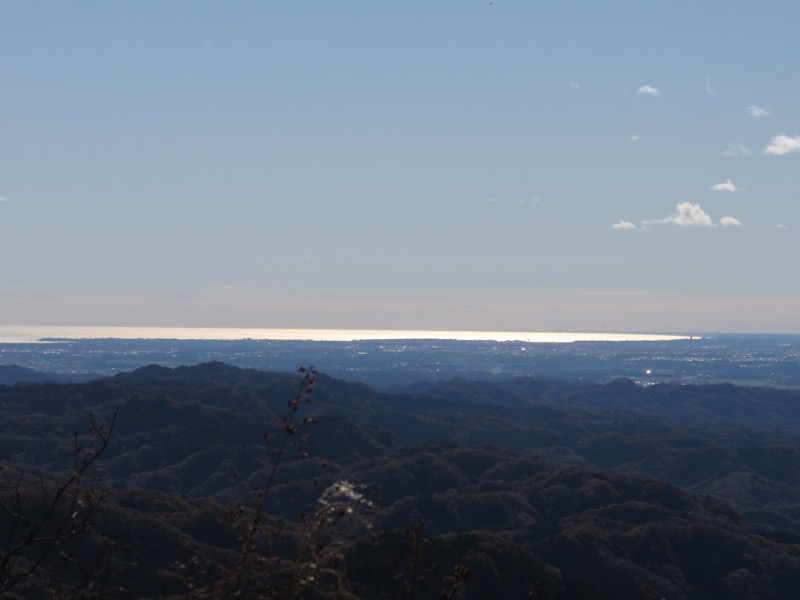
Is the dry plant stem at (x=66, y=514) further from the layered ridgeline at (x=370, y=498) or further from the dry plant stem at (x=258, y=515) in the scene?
the dry plant stem at (x=258, y=515)

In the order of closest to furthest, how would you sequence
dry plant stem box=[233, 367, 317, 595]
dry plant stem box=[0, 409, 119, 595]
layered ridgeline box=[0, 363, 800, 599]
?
1. dry plant stem box=[233, 367, 317, 595]
2. dry plant stem box=[0, 409, 119, 595]
3. layered ridgeline box=[0, 363, 800, 599]

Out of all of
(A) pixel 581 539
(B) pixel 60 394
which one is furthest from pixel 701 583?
(B) pixel 60 394

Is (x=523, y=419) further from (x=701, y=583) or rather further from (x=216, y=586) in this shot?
(x=216, y=586)

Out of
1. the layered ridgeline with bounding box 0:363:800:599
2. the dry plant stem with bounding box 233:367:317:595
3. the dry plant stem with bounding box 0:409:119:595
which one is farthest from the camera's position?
the layered ridgeline with bounding box 0:363:800:599

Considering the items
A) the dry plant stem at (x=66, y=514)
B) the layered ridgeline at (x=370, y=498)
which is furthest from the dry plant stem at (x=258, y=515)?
the dry plant stem at (x=66, y=514)

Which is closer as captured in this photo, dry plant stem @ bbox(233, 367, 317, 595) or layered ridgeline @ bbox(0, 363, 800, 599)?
dry plant stem @ bbox(233, 367, 317, 595)

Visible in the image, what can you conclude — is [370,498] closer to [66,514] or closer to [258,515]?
[66,514]

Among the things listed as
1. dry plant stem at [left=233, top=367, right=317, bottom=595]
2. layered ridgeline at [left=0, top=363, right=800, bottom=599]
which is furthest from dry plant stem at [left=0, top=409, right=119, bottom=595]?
dry plant stem at [left=233, top=367, right=317, bottom=595]

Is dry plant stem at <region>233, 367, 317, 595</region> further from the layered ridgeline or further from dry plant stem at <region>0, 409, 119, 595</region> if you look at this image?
dry plant stem at <region>0, 409, 119, 595</region>
